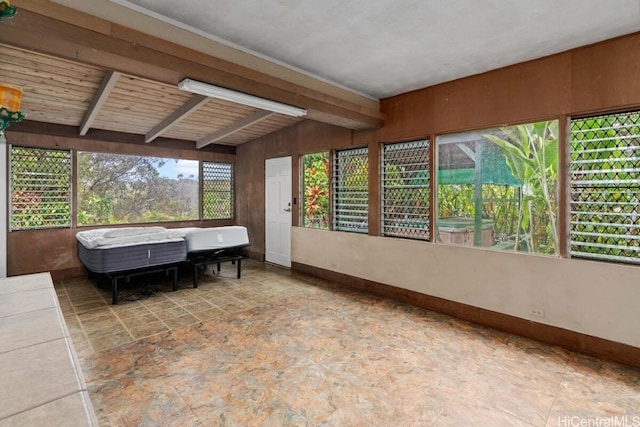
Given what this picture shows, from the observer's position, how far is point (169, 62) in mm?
2371

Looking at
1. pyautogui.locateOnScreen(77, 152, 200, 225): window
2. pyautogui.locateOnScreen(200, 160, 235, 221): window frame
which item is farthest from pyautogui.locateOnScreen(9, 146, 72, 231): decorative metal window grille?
pyautogui.locateOnScreen(200, 160, 235, 221): window frame

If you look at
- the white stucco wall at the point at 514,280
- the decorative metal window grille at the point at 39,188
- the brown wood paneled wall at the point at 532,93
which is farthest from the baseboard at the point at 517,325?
the decorative metal window grille at the point at 39,188

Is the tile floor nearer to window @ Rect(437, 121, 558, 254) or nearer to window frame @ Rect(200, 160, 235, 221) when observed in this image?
window @ Rect(437, 121, 558, 254)

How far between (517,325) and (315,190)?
11.1ft

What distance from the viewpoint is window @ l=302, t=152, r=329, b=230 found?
5.21m

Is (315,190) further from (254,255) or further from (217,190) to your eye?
(217,190)

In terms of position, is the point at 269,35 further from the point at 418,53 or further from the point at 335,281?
the point at 335,281

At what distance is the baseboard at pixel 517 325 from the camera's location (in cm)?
261

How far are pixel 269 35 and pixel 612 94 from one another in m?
2.87

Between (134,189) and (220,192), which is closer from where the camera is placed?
(134,189)

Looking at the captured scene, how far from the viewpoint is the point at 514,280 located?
3137 millimetres

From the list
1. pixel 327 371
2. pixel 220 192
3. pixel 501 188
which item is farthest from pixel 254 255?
pixel 501 188

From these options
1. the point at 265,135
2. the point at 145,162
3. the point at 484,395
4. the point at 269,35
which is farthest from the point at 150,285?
the point at 484,395

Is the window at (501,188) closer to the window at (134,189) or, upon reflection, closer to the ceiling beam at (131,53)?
the ceiling beam at (131,53)
